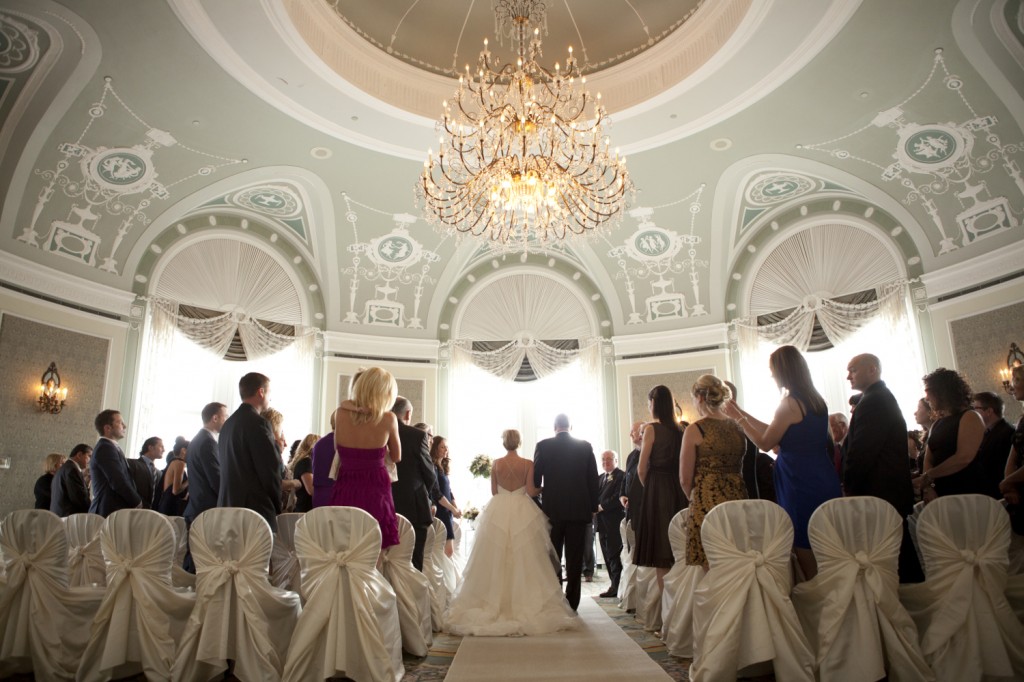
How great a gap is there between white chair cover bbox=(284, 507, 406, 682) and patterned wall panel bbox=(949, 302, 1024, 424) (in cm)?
717

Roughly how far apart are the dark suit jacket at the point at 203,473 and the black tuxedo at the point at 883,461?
12.2 feet

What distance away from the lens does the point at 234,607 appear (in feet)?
11.1

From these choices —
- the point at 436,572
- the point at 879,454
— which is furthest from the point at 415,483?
the point at 879,454

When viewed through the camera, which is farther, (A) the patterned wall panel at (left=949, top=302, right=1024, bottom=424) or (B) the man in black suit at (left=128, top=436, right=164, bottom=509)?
(A) the patterned wall panel at (left=949, top=302, right=1024, bottom=424)

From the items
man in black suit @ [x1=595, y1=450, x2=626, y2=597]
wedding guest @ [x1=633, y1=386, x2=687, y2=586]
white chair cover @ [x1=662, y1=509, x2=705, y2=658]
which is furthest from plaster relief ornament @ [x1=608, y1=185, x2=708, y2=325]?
white chair cover @ [x1=662, y1=509, x2=705, y2=658]

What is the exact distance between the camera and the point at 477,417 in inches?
432

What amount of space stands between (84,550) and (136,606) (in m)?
1.10

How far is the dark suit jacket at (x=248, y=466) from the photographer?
12.5 ft

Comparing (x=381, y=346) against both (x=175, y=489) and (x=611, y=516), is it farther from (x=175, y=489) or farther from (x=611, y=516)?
(x=175, y=489)

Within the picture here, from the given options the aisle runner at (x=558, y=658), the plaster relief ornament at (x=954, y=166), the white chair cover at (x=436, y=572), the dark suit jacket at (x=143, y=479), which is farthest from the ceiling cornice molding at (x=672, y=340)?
the dark suit jacket at (x=143, y=479)

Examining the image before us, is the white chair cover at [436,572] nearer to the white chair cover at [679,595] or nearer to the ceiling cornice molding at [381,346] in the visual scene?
the white chair cover at [679,595]

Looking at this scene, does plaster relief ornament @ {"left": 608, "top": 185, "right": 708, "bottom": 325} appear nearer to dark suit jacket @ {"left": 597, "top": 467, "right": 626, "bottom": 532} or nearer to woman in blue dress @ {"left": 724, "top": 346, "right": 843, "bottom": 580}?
dark suit jacket @ {"left": 597, "top": 467, "right": 626, "bottom": 532}

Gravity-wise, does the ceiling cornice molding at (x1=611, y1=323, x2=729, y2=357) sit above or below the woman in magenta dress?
above

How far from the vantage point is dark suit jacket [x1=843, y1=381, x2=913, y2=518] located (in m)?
3.47
